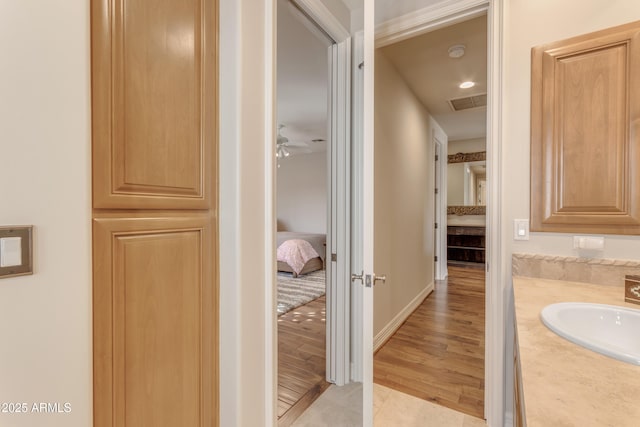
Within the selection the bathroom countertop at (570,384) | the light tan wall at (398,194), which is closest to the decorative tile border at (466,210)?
the light tan wall at (398,194)

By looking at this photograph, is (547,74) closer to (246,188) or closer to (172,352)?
(246,188)

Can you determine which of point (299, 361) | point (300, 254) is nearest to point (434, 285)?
point (300, 254)

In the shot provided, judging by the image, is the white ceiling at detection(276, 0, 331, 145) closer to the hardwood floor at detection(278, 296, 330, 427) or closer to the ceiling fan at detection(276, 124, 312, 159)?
the ceiling fan at detection(276, 124, 312, 159)

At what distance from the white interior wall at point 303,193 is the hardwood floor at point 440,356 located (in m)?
4.00

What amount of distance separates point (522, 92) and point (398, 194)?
1627 millimetres

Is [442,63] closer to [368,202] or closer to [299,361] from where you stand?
[368,202]

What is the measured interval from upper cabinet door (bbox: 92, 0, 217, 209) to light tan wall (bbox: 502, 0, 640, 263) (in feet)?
4.86

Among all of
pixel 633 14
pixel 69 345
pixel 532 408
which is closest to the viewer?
pixel 532 408

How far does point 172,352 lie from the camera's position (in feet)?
3.41

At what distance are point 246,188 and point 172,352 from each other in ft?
2.10

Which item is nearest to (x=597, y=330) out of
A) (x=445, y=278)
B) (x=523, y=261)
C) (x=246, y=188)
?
(x=523, y=261)

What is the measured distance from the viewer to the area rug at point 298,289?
12.2 feet

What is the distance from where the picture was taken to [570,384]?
59 centimetres

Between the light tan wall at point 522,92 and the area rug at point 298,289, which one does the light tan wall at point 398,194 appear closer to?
the light tan wall at point 522,92
